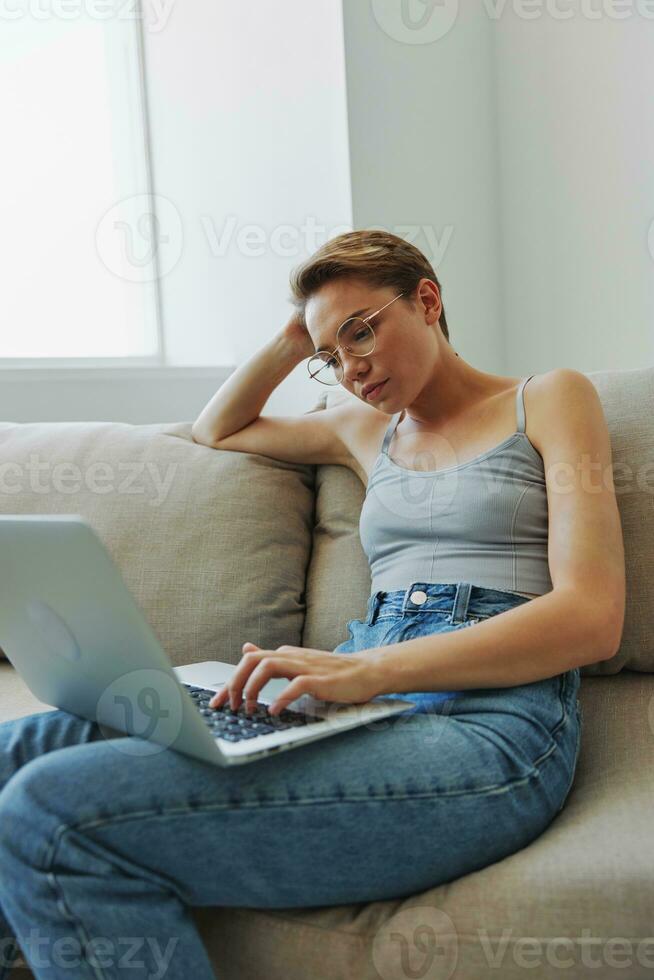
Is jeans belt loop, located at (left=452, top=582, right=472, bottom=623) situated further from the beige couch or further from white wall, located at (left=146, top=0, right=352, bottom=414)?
white wall, located at (left=146, top=0, right=352, bottom=414)

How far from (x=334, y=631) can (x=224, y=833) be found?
640mm

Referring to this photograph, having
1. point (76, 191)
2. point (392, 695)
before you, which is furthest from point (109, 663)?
point (76, 191)

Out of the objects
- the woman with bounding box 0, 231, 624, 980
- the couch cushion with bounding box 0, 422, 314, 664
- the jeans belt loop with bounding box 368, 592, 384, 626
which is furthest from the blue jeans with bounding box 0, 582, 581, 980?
the couch cushion with bounding box 0, 422, 314, 664

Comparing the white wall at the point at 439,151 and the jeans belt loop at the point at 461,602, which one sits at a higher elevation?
the white wall at the point at 439,151

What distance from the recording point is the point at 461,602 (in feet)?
4.11

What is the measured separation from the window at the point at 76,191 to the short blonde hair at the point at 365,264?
137 centimetres

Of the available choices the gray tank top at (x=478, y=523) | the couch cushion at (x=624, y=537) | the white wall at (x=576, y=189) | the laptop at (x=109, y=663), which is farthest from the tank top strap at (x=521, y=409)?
the white wall at (x=576, y=189)

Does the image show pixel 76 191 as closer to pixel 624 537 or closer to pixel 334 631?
pixel 334 631

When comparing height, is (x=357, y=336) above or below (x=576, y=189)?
below

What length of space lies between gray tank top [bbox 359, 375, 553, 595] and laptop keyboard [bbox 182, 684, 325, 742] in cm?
36

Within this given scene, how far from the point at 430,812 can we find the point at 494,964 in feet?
0.47

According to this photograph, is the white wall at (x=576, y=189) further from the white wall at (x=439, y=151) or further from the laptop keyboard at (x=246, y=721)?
the laptop keyboard at (x=246, y=721)

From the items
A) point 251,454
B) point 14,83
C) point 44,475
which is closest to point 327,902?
point 251,454

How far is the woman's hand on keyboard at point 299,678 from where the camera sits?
3.29 feet
